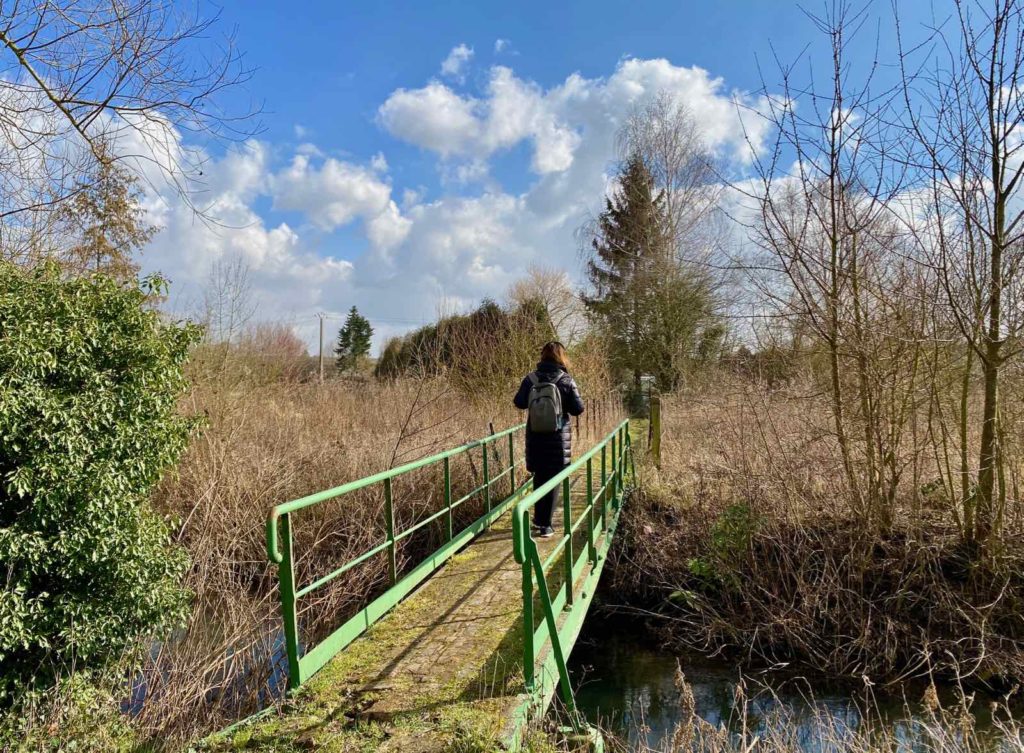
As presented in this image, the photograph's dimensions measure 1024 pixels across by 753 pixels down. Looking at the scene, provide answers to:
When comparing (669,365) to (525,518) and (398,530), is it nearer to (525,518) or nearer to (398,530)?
(398,530)

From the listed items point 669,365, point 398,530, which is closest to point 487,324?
point 398,530

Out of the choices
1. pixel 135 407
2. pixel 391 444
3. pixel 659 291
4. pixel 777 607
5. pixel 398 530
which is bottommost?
pixel 777 607

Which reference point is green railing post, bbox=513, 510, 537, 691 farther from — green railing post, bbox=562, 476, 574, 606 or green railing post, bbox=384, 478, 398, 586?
green railing post, bbox=384, 478, 398, 586

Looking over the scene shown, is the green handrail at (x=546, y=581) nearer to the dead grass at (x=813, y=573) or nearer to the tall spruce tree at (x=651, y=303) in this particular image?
the dead grass at (x=813, y=573)

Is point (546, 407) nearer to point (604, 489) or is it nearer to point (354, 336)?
point (604, 489)

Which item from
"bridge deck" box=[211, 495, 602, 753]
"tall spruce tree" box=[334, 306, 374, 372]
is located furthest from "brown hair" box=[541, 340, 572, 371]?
"tall spruce tree" box=[334, 306, 374, 372]

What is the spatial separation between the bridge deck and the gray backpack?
149 cm

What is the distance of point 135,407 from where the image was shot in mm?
4586

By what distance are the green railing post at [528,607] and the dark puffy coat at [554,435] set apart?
2593 millimetres

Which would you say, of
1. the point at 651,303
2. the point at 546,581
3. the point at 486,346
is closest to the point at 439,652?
the point at 546,581

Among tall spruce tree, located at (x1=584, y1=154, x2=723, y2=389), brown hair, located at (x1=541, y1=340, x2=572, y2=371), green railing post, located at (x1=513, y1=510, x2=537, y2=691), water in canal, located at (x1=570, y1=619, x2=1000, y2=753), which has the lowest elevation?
water in canal, located at (x1=570, y1=619, x2=1000, y2=753)

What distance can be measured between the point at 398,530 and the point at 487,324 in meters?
7.59

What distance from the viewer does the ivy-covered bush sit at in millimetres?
3982

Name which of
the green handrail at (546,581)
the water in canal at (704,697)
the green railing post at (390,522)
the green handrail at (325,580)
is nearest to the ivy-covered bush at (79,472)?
the green handrail at (325,580)
